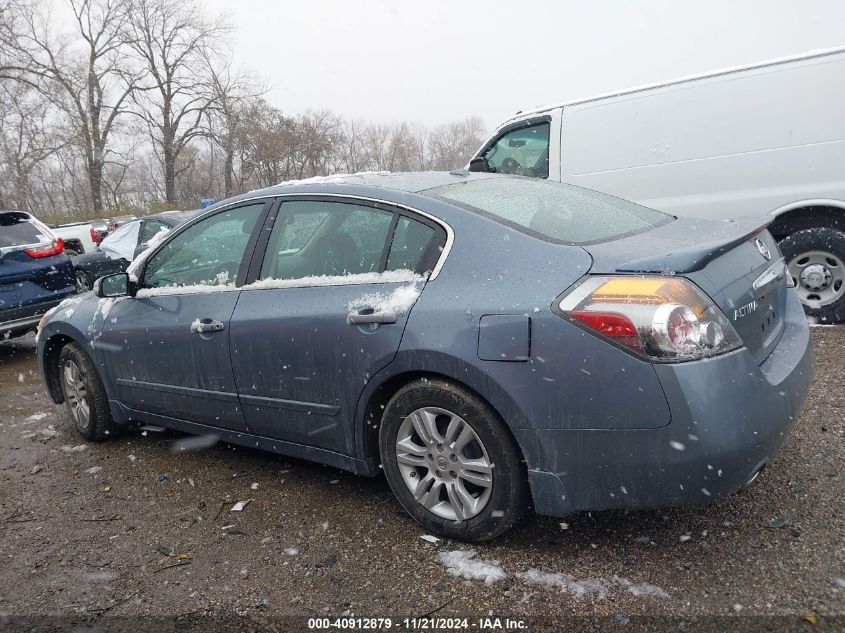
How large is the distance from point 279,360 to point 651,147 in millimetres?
4358

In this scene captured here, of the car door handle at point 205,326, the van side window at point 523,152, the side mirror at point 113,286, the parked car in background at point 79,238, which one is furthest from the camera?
the parked car in background at point 79,238

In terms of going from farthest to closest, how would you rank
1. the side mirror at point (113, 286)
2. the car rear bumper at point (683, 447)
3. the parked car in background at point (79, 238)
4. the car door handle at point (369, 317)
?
the parked car in background at point (79, 238)
the side mirror at point (113, 286)
the car door handle at point (369, 317)
the car rear bumper at point (683, 447)

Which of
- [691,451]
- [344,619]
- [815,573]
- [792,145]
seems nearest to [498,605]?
[344,619]

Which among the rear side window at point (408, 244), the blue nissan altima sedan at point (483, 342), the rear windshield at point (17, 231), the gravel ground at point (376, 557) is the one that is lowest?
the gravel ground at point (376, 557)

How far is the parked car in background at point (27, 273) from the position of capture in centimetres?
679

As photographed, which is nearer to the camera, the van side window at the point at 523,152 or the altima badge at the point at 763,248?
the altima badge at the point at 763,248

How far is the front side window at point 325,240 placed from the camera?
2859mm

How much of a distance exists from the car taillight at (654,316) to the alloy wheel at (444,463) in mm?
647

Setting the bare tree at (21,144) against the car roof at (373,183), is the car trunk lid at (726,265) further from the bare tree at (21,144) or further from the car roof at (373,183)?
the bare tree at (21,144)

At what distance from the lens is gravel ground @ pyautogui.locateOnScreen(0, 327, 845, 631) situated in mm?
2186

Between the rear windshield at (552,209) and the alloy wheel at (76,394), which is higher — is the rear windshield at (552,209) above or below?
above

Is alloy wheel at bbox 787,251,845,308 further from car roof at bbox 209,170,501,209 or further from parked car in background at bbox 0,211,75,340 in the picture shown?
parked car in background at bbox 0,211,75,340

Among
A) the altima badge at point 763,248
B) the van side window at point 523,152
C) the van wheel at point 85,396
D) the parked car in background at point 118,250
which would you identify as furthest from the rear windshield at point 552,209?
the parked car in background at point 118,250

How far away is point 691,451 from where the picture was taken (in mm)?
2105
